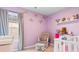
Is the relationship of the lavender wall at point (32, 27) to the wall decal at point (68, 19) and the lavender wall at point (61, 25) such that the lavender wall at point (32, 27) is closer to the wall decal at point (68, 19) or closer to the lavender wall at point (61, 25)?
the lavender wall at point (61, 25)

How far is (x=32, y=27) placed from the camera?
1.27m

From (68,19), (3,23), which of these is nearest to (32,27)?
(3,23)

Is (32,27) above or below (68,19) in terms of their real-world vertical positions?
below

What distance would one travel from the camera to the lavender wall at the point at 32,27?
3.96 feet

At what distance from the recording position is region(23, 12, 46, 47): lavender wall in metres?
1.21

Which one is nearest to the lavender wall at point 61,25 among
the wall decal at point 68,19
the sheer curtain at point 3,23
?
the wall decal at point 68,19

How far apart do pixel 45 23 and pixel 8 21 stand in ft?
1.74

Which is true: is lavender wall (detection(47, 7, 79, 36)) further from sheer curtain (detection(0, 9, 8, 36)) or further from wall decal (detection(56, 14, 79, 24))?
sheer curtain (detection(0, 9, 8, 36))

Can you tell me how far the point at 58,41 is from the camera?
128 cm

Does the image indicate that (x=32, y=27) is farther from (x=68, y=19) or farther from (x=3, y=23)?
(x=68, y=19)

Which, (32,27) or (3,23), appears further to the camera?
(32,27)
